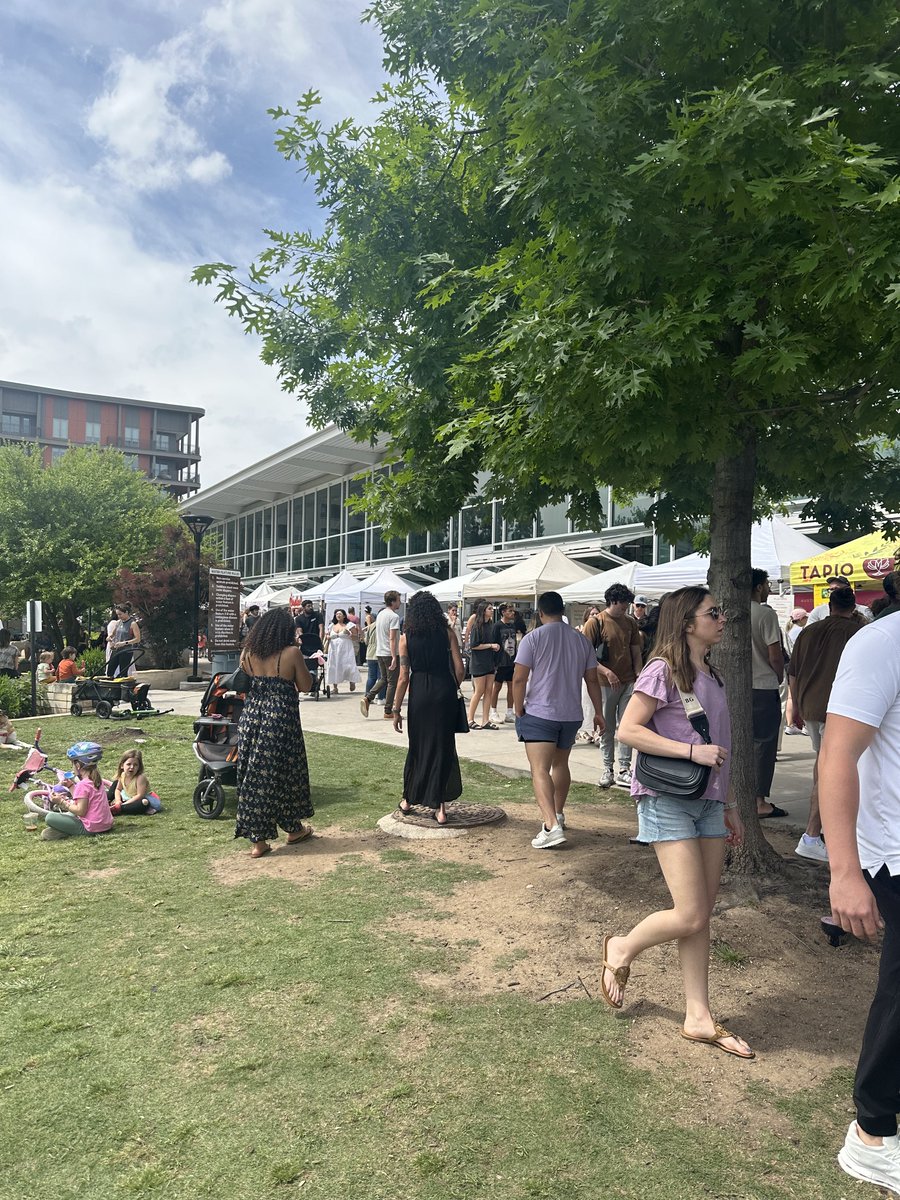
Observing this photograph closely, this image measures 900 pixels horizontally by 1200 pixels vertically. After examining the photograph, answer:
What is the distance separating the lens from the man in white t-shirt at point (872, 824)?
90.5 inches

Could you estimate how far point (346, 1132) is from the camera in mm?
2756

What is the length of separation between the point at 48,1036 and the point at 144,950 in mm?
884

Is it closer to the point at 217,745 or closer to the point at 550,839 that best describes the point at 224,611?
the point at 217,745

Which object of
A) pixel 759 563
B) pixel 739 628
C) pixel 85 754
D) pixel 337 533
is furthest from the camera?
pixel 337 533

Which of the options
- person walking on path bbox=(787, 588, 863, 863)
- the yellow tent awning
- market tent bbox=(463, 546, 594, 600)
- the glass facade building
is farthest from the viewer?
the glass facade building

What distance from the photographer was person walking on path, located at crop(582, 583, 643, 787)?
8.04 metres

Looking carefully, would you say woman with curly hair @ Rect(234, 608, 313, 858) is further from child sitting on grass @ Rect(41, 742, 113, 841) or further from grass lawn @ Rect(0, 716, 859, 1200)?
child sitting on grass @ Rect(41, 742, 113, 841)

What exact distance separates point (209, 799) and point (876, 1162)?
5791mm

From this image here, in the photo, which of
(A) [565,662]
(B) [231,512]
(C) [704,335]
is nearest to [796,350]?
(C) [704,335]

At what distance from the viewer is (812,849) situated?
569 cm

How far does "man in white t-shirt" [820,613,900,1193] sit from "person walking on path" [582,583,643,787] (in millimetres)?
5472

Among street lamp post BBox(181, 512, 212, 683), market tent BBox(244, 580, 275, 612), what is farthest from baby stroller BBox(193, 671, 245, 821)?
market tent BBox(244, 580, 275, 612)

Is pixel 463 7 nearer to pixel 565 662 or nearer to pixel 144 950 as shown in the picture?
pixel 565 662

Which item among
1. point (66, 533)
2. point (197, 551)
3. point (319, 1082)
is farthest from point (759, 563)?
point (66, 533)
